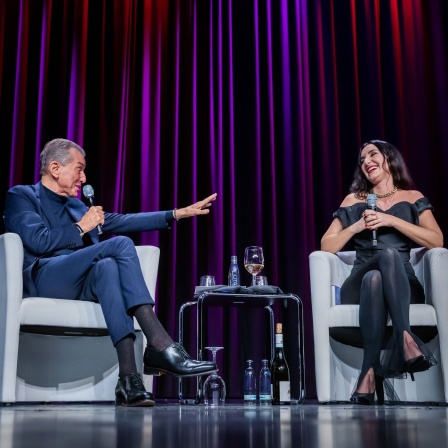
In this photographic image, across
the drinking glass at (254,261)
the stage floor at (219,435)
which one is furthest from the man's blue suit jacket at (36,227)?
the stage floor at (219,435)

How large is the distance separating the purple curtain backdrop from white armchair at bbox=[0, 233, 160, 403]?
1.00 meters

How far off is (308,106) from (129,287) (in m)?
2.14

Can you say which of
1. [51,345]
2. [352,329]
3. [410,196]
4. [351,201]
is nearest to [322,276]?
[352,329]

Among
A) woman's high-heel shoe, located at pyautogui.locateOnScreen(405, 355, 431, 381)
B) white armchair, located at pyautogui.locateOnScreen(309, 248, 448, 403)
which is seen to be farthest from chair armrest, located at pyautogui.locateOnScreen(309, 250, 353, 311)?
woman's high-heel shoe, located at pyautogui.locateOnScreen(405, 355, 431, 381)

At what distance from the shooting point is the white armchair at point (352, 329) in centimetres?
242

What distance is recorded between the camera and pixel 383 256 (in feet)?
7.59

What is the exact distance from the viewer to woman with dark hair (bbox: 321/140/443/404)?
84.1 inches

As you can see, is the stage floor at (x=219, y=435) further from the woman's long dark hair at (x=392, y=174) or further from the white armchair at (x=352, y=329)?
the woman's long dark hair at (x=392, y=174)

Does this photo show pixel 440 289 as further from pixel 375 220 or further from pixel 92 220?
pixel 92 220

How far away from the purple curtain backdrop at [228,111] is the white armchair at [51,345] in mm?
996

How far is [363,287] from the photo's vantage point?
2.32 m

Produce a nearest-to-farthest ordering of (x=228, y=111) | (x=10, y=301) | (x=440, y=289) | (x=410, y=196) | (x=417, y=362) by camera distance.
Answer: (x=417, y=362)
(x=10, y=301)
(x=440, y=289)
(x=410, y=196)
(x=228, y=111)

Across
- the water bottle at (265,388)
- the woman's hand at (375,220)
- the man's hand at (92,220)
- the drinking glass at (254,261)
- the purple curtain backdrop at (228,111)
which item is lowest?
the water bottle at (265,388)

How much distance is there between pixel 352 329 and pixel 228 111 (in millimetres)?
1834
